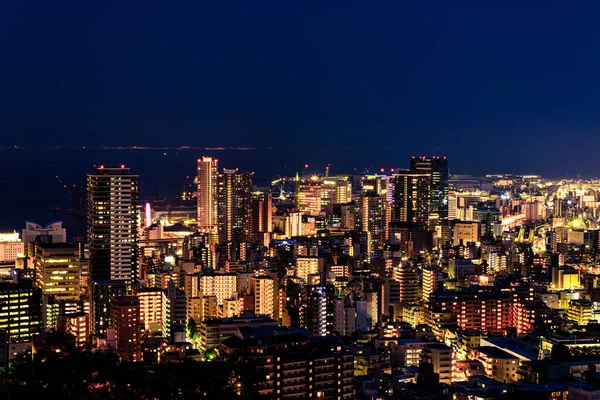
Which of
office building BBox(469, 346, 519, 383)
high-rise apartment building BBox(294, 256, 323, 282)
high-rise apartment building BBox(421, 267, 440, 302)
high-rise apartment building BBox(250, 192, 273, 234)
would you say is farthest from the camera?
high-rise apartment building BBox(250, 192, 273, 234)

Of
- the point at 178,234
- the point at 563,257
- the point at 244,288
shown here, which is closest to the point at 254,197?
the point at 178,234

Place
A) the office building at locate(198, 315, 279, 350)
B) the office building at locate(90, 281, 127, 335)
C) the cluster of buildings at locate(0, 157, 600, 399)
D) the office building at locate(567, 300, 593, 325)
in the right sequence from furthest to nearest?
the office building at locate(567, 300, 593, 325) < the office building at locate(90, 281, 127, 335) < the office building at locate(198, 315, 279, 350) < the cluster of buildings at locate(0, 157, 600, 399)

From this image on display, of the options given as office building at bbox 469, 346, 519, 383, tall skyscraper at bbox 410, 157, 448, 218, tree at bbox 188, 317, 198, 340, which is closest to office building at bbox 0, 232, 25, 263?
tree at bbox 188, 317, 198, 340

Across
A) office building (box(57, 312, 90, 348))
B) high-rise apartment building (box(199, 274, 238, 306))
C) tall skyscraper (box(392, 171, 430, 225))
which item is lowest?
office building (box(57, 312, 90, 348))

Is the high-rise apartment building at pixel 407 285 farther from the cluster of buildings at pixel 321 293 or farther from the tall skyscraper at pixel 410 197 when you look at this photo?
the tall skyscraper at pixel 410 197

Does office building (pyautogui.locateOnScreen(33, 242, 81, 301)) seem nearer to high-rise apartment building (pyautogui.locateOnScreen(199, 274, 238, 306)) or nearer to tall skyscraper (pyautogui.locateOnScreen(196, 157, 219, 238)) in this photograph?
high-rise apartment building (pyautogui.locateOnScreen(199, 274, 238, 306))

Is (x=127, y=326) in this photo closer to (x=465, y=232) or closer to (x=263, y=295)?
(x=263, y=295)

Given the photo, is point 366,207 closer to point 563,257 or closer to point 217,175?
point 217,175
